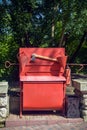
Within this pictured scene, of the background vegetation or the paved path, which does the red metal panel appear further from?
the background vegetation

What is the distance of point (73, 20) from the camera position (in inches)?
329

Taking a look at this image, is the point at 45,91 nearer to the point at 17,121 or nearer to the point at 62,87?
the point at 62,87

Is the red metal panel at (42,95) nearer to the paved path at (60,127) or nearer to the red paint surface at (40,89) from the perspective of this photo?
the red paint surface at (40,89)

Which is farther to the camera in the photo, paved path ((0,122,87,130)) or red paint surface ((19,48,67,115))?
red paint surface ((19,48,67,115))

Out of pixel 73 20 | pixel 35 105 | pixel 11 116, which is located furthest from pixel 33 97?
pixel 73 20

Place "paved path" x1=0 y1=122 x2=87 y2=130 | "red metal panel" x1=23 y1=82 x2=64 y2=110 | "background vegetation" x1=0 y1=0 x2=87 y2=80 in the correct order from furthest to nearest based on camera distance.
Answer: "background vegetation" x1=0 y1=0 x2=87 y2=80 < "red metal panel" x1=23 y1=82 x2=64 y2=110 < "paved path" x1=0 y1=122 x2=87 y2=130

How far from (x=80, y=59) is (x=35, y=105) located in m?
7.67

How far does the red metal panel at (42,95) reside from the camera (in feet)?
22.9

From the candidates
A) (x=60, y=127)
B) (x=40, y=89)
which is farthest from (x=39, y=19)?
(x=60, y=127)

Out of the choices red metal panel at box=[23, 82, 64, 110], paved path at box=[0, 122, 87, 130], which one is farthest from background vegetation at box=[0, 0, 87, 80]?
paved path at box=[0, 122, 87, 130]

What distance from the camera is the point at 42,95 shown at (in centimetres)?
699

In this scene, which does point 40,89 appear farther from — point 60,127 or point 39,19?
point 39,19

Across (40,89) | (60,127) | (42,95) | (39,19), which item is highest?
(39,19)

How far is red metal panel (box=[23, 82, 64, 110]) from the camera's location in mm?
6965
